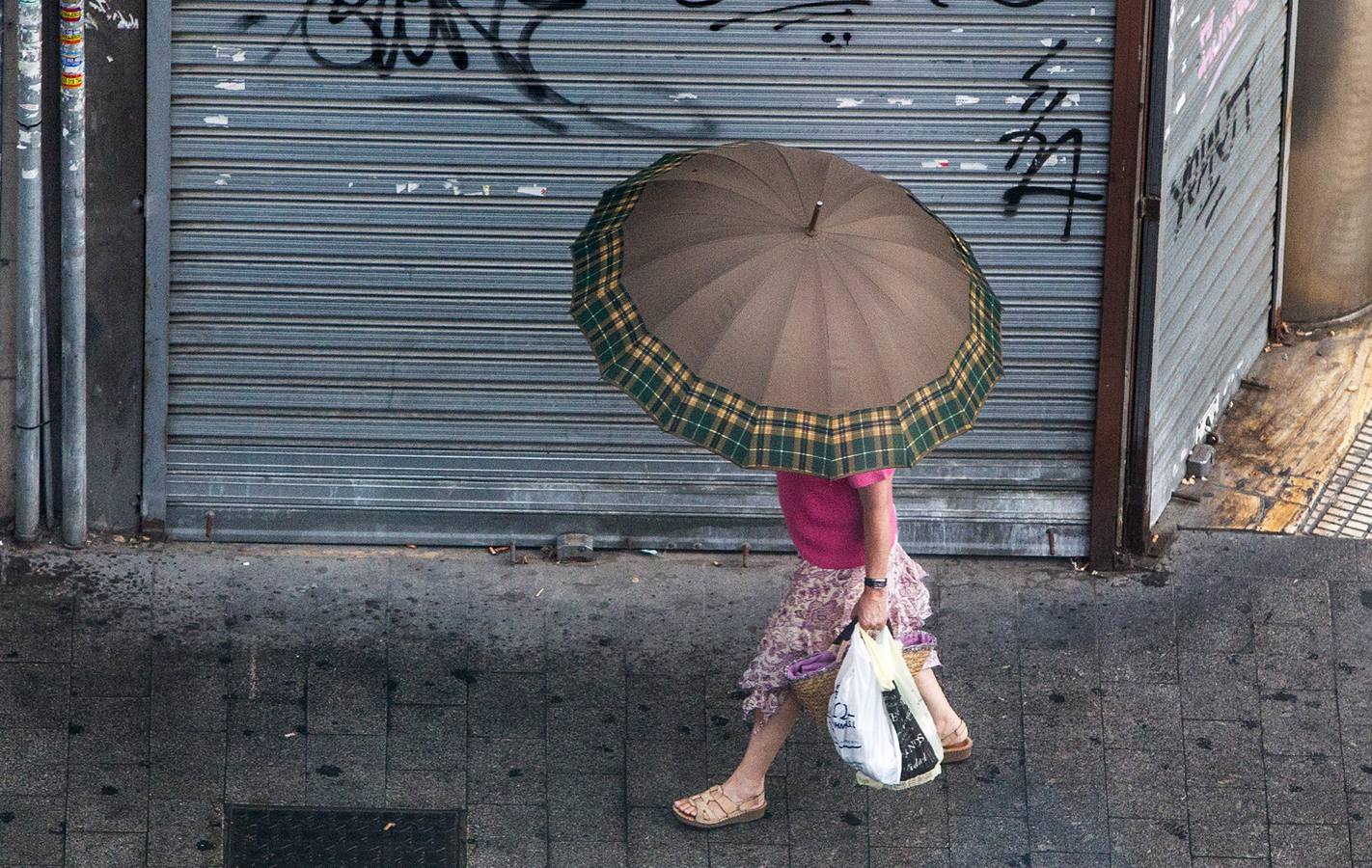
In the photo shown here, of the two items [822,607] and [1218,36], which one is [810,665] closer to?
[822,607]

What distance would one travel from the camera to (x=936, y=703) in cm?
586

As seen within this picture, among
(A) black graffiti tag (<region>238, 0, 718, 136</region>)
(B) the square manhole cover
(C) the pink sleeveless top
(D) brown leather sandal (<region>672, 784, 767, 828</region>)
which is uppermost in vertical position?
(A) black graffiti tag (<region>238, 0, 718, 136</region>)

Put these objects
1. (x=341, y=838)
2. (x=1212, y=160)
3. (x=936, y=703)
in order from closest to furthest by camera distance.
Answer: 1. (x=341, y=838)
2. (x=936, y=703)
3. (x=1212, y=160)

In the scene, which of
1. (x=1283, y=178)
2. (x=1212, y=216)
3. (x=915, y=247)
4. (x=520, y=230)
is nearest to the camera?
(x=915, y=247)

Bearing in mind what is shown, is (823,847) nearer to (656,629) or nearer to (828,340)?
(656,629)

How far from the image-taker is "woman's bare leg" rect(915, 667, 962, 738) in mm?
5828

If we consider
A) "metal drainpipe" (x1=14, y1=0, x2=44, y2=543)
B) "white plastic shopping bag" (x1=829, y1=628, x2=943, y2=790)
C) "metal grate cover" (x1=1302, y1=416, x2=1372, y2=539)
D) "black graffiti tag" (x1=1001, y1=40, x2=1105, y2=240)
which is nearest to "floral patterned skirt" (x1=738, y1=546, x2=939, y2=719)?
"white plastic shopping bag" (x1=829, y1=628, x2=943, y2=790)

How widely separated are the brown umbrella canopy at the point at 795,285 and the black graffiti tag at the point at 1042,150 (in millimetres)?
1435

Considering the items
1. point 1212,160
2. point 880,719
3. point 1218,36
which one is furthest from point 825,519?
Answer: point 1218,36

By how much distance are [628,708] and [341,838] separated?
0.99m

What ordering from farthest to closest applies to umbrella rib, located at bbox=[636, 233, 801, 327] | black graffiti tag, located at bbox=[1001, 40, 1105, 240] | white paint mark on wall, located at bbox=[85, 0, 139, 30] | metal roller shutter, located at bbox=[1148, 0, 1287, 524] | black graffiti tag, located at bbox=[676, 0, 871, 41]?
metal roller shutter, located at bbox=[1148, 0, 1287, 524]
black graffiti tag, located at bbox=[1001, 40, 1105, 240]
black graffiti tag, located at bbox=[676, 0, 871, 41]
white paint mark on wall, located at bbox=[85, 0, 139, 30]
umbrella rib, located at bbox=[636, 233, 801, 327]

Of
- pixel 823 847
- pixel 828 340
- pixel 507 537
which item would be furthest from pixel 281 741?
pixel 828 340

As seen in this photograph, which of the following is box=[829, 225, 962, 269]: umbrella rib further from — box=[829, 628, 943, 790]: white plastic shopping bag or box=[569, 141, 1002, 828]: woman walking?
box=[829, 628, 943, 790]: white plastic shopping bag

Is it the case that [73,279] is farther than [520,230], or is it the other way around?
[520,230]
